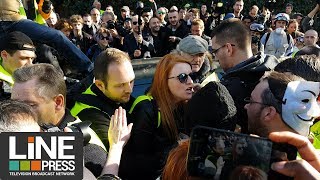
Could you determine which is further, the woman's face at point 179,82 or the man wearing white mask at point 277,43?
the man wearing white mask at point 277,43

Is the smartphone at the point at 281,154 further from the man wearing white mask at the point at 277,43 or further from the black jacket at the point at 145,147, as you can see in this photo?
the man wearing white mask at the point at 277,43

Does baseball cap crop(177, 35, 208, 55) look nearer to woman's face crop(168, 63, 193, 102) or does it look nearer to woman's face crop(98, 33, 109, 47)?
woman's face crop(168, 63, 193, 102)

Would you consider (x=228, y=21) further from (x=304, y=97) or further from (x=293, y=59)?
(x=304, y=97)

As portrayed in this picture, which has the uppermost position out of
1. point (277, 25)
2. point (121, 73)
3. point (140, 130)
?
point (121, 73)

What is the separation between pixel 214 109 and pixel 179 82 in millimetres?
1039

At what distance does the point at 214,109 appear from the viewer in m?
1.89

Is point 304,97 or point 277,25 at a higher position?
point 304,97

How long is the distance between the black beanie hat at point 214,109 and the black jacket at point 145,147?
679 mm

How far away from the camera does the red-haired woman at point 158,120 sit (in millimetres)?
2668

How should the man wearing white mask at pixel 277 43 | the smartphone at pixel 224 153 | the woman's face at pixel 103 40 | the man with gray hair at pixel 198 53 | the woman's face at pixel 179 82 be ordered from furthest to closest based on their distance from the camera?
the woman's face at pixel 103 40 < the man wearing white mask at pixel 277 43 < the man with gray hair at pixel 198 53 < the woman's face at pixel 179 82 < the smartphone at pixel 224 153

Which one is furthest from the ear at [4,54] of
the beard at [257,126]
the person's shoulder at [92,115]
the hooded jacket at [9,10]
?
the beard at [257,126]

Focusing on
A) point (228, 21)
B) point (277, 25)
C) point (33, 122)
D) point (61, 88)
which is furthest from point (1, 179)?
point (277, 25)

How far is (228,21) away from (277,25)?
535 centimetres

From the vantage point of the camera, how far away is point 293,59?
288cm
